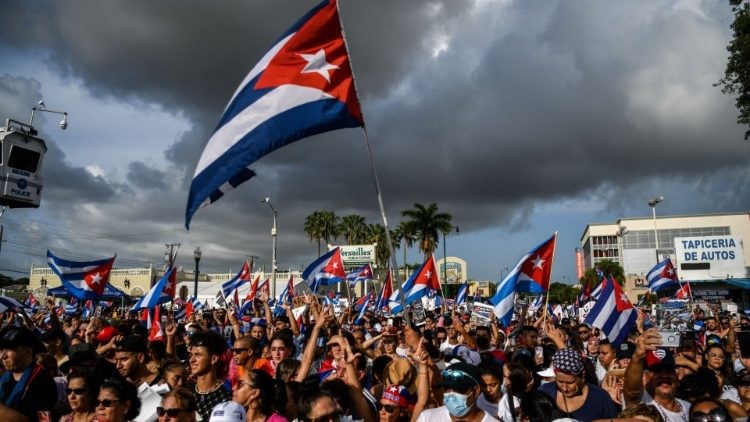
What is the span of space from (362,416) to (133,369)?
255 centimetres

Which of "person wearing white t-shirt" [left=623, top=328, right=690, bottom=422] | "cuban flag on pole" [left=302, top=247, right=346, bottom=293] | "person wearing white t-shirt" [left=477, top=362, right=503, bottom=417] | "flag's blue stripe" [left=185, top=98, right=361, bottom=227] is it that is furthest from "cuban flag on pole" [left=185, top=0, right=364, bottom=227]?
"cuban flag on pole" [left=302, top=247, right=346, bottom=293]

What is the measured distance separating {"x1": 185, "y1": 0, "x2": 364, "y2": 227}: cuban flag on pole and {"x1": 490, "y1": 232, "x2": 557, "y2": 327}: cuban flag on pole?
17.9 ft

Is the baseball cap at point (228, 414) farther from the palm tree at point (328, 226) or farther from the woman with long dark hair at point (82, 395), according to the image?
the palm tree at point (328, 226)

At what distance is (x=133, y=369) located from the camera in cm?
538

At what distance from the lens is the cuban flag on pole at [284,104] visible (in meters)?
5.68

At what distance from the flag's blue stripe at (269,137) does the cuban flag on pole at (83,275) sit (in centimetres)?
969

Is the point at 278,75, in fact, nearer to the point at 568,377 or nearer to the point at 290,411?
the point at 290,411

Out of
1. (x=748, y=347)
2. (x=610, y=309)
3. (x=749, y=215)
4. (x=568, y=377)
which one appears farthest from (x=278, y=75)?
(x=749, y=215)

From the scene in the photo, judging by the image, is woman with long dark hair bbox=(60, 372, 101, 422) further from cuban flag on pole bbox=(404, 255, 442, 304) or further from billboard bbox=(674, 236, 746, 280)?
billboard bbox=(674, 236, 746, 280)

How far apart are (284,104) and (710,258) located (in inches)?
2363

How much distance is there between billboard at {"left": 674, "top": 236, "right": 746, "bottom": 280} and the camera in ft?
176

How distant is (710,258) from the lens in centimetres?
5444

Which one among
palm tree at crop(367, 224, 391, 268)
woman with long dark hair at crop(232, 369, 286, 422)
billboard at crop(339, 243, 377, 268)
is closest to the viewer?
woman with long dark hair at crop(232, 369, 286, 422)

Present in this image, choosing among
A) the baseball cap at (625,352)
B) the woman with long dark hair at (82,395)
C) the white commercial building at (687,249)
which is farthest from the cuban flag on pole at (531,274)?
the white commercial building at (687,249)
